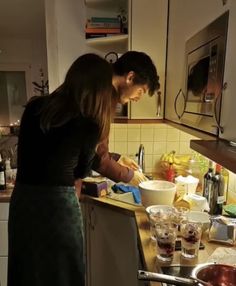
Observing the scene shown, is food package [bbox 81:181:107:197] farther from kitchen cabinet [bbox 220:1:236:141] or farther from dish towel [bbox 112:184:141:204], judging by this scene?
kitchen cabinet [bbox 220:1:236:141]

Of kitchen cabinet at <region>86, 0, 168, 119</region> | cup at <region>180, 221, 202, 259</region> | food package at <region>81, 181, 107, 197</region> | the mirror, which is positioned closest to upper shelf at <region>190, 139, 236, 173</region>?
cup at <region>180, 221, 202, 259</region>

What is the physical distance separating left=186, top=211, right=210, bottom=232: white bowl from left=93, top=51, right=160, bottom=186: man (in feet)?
1.42

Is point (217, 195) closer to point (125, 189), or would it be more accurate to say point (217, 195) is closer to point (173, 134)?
point (125, 189)

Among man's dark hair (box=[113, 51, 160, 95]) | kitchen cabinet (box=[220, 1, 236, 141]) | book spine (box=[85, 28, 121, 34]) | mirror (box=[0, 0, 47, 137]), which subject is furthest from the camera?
mirror (box=[0, 0, 47, 137])

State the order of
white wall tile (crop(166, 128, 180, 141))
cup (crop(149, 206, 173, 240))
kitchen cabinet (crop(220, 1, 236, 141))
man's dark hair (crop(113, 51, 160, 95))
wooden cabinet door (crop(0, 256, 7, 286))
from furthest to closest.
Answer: white wall tile (crop(166, 128, 180, 141))
wooden cabinet door (crop(0, 256, 7, 286))
man's dark hair (crop(113, 51, 160, 95))
cup (crop(149, 206, 173, 240))
kitchen cabinet (crop(220, 1, 236, 141))

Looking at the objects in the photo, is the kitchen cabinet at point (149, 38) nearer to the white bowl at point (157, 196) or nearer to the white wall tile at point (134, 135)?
the white wall tile at point (134, 135)

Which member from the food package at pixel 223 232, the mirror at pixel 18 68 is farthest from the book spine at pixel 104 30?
the mirror at pixel 18 68

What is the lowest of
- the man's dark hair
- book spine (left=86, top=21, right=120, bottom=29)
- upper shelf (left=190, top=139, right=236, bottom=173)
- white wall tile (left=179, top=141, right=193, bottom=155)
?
white wall tile (left=179, top=141, right=193, bottom=155)

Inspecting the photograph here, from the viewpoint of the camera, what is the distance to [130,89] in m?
1.43

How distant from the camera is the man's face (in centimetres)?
140

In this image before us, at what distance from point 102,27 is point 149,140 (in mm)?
840

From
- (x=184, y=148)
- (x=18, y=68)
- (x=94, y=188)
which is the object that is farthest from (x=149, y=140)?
(x=18, y=68)

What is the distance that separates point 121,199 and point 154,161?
0.64 metres

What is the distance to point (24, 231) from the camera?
4.10 feet
